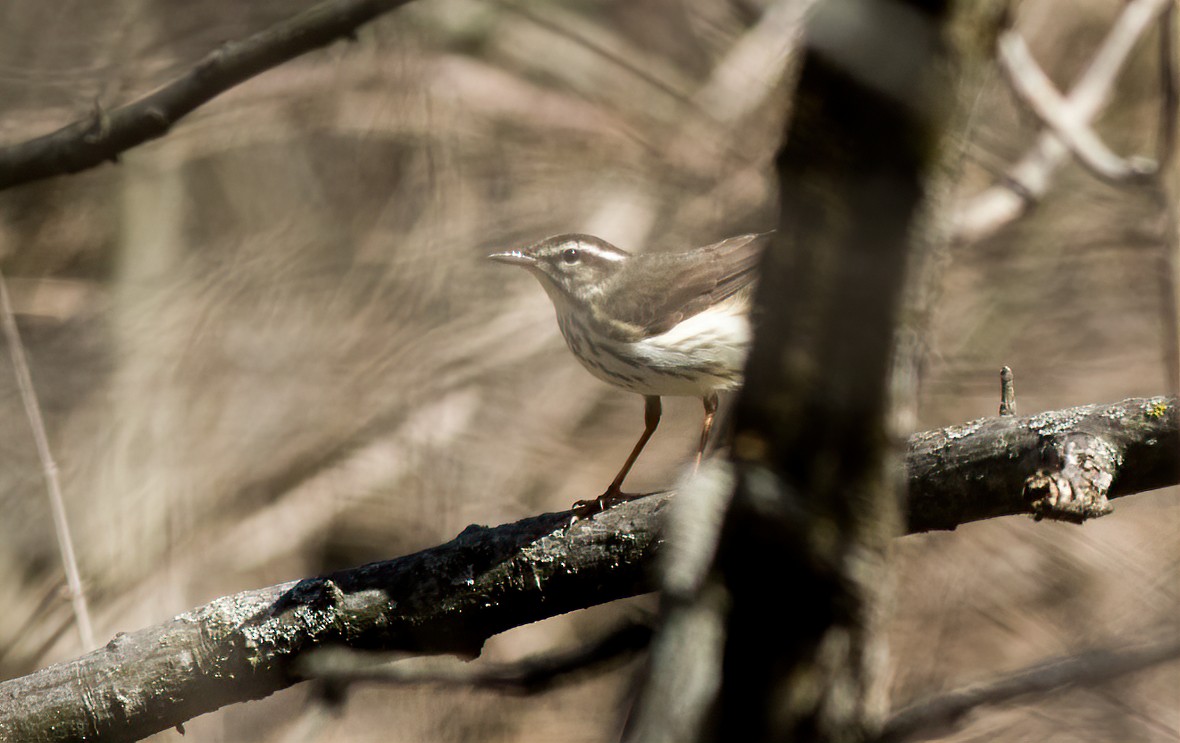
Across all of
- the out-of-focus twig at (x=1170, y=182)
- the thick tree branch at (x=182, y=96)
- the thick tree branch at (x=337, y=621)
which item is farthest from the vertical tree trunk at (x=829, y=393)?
the thick tree branch at (x=182, y=96)

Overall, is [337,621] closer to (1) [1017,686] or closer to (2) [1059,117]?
(1) [1017,686]

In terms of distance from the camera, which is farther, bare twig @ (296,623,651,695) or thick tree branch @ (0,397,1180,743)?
thick tree branch @ (0,397,1180,743)

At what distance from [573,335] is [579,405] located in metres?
3.49

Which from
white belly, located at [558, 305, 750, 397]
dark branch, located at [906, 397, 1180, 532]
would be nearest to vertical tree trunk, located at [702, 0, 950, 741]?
dark branch, located at [906, 397, 1180, 532]

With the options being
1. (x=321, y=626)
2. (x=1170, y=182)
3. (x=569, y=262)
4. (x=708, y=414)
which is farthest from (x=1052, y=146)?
(x=321, y=626)

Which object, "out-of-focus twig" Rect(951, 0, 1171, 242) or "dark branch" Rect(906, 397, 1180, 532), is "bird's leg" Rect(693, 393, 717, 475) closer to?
"out-of-focus twig" Rect(951, 0, 1171, 242)

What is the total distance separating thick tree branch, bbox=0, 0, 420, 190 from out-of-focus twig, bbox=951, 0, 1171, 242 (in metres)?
2.35

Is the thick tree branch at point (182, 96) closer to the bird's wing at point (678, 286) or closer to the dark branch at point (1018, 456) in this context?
the bird's wing at point (678, 286)

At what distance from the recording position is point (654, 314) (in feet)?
13.5

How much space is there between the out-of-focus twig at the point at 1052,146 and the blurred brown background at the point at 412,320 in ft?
3.79

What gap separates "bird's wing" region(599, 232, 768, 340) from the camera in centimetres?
410

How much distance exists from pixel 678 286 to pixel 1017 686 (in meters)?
2.72

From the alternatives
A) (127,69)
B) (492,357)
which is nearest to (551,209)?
(492,357)

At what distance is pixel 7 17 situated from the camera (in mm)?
7203
